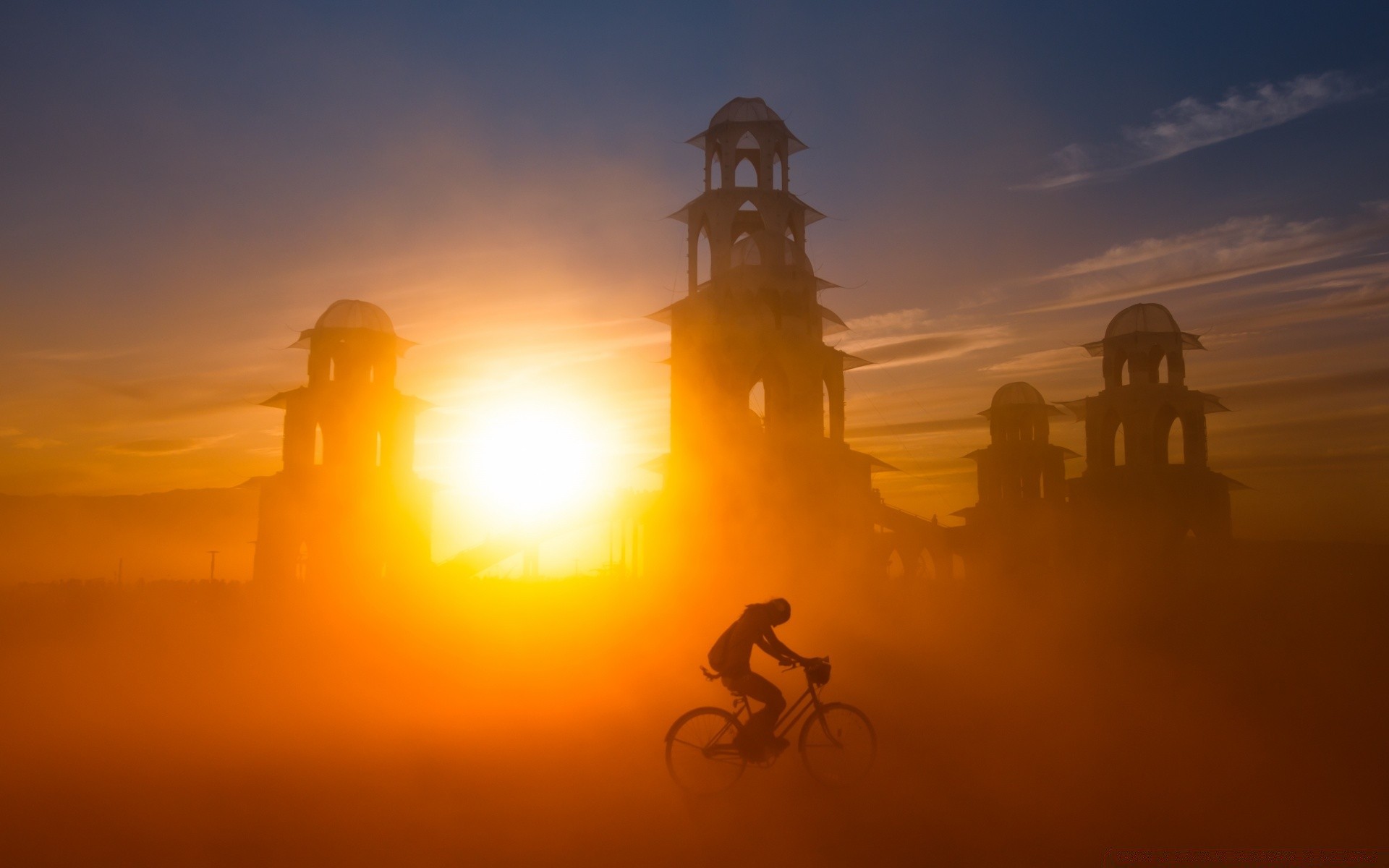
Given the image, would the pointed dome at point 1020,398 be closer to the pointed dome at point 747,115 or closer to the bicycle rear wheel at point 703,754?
the pointed dome at point 747,115

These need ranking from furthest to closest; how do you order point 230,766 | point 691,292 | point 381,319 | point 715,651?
point 381,319 < point 691,292 < point 230,766 < point 715,651

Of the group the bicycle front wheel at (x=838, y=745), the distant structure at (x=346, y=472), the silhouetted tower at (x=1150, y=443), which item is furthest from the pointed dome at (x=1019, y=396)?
the bicycle front wheel at (x=838, y=745)

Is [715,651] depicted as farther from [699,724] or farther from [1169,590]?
[1169,590]

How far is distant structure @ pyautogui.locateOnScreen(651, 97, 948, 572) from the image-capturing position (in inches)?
1132

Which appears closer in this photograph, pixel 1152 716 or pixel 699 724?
pixel 699 724

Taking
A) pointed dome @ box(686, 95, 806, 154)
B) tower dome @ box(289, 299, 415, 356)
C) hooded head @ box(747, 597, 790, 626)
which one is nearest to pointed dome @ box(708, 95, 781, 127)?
pointed dome @ box(686, 95, 806, 154)

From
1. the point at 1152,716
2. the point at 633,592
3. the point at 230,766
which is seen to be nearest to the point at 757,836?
the point at 230,766

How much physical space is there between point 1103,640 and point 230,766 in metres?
19.6

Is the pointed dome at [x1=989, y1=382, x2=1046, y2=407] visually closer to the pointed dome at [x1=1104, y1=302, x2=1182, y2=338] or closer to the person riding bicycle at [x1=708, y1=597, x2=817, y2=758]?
the pointed dome at [x1=1104, y1=302, x2=1182, y2=338]

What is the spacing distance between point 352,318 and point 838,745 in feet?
96.2

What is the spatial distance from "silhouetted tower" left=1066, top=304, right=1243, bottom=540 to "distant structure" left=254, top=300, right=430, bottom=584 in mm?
25329

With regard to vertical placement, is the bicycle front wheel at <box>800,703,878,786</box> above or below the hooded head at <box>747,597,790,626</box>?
below

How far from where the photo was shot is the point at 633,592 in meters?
29.3

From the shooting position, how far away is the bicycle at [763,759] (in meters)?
9.51
